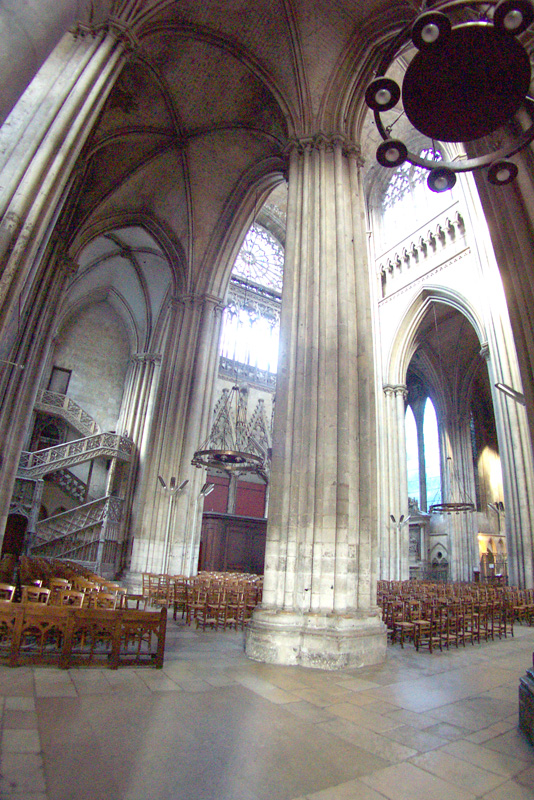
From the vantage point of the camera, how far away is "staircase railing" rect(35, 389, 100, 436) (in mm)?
18984

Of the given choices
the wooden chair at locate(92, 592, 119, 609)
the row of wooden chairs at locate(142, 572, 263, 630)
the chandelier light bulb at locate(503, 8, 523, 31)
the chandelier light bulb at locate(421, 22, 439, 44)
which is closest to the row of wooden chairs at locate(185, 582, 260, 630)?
the row of wooden chairs at locate(142, 572, 263, 630)

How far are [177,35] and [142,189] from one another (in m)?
5.30

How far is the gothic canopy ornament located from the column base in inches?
221

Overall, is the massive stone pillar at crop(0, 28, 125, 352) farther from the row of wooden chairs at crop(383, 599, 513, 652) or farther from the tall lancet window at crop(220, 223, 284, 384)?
the tall lancet window at crop(220, 223, 284, 384)

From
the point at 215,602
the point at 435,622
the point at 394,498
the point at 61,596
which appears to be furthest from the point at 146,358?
the point at 435,622

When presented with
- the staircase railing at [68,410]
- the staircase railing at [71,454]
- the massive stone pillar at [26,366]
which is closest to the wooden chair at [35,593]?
the massive stone pillar at [26,366]

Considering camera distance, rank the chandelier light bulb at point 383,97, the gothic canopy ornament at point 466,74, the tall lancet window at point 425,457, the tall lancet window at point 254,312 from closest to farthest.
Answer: the gothic canopy ornament at point 466,74 < the chandelier light bulb at point 383,97 < the tall lancet window at point 254,312 < the tall lancet window at point 425,457

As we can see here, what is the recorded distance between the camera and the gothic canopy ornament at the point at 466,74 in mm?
3014

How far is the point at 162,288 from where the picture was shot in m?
20.4

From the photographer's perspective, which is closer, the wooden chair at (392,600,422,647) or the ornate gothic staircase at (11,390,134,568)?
the wooden chair at (392,600,422,647)

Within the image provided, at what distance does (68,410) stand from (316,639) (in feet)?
54.9

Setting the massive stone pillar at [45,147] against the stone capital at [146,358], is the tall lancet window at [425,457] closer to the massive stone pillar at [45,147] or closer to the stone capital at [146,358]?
the stone capital at [146,358]

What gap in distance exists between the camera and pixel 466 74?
330 centimetres

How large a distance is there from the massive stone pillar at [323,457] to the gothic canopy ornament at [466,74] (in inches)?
159
